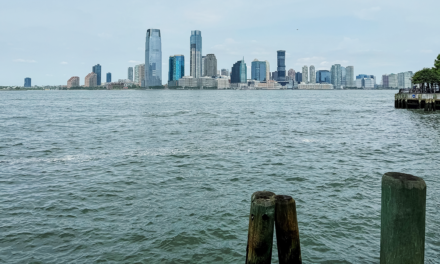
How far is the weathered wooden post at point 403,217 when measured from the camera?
6.41m

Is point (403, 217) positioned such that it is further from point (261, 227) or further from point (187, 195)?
point (187, 195)

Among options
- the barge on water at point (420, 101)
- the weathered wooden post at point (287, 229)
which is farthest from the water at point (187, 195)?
the barge on water at point (420, 101)

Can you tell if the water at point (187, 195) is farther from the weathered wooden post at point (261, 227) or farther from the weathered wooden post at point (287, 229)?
the weathered wooden post at point (261, 227)

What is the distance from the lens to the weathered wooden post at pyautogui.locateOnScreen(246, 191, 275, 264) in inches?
282

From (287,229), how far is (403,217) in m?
2.10

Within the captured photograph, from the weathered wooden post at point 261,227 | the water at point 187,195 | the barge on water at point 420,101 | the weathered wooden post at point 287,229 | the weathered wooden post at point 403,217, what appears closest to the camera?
the weathered wooden post at point 403,217

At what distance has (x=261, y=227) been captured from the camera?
720cm

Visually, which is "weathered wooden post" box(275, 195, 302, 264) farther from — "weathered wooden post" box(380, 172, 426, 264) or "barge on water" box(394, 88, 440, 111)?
"barge on water" box(394, 88, 440, 111)

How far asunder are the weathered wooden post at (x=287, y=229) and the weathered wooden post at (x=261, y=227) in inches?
8.1

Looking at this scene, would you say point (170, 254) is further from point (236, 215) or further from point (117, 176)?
point (117, 176)

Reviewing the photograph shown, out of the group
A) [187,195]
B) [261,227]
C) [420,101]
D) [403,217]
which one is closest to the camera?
[403,217]

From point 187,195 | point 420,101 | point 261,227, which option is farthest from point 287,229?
point 420,101

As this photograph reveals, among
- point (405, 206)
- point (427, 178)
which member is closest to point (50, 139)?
point (427, 178)

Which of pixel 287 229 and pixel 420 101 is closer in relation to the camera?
pixel 287 229
